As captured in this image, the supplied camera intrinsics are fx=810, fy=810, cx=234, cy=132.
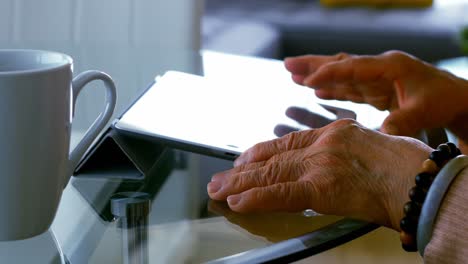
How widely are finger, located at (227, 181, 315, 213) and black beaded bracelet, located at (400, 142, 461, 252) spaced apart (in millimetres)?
81

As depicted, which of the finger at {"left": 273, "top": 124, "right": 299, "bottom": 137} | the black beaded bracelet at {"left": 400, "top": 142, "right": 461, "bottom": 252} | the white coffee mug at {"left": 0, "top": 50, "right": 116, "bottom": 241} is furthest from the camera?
the finger at {"left": 273, "top": 124, "right": 299, "bottom": 137}

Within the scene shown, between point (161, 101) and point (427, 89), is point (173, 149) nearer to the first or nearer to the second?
point (161, 101)

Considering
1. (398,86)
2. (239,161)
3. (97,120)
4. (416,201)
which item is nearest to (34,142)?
(97,120)

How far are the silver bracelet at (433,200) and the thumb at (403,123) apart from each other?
7.2 inches

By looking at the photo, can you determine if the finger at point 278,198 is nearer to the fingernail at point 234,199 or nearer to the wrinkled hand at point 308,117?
the fingernail at point 234,199

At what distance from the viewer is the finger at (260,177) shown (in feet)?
2.33

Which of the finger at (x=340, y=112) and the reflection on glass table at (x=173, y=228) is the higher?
the finger at (x=340, y=112)

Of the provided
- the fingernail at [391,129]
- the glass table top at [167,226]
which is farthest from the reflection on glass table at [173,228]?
the fingernail at [391,129]

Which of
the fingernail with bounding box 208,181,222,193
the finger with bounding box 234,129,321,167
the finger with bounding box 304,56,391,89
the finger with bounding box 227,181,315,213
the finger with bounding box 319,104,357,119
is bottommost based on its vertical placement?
the fingernail with bounding box 208,181,222,193

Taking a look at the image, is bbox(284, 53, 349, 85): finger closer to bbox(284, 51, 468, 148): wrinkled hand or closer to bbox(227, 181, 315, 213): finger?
bbox(284, 51, 468, 148): wrinkled hand

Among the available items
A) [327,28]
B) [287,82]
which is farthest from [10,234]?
[327,28]

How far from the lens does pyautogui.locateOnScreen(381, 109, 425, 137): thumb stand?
2.91 feet

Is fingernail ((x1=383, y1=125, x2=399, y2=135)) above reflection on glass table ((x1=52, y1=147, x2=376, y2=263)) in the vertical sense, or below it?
above

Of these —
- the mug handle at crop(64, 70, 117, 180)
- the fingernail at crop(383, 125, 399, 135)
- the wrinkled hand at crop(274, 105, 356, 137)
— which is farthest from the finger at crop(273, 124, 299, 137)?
the mug handle at crop(64, 70, 117, 180)
